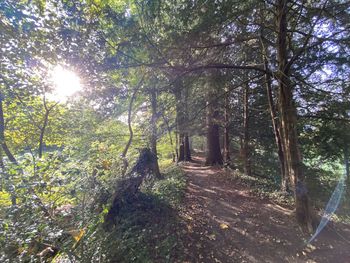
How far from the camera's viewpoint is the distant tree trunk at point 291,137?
3.99m

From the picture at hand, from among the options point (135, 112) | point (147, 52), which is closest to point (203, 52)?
point (147, 52)

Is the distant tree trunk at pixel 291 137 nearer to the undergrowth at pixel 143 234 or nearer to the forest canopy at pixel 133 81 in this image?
the forest canopy at pixel 133 81

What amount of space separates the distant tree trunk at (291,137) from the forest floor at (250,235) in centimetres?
32

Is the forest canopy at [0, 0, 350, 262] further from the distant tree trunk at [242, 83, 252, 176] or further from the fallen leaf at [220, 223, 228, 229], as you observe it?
the distant tree trunk at [242, 83, 252, 176]

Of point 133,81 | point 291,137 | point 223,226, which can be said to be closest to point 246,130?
point 291,137

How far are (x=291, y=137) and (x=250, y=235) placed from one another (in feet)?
7.41

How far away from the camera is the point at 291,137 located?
13.6ft

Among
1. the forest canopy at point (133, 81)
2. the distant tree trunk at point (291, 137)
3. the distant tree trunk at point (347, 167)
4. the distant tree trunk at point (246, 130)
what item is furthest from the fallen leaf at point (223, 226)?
the distant tree trunk at point (347, 167)

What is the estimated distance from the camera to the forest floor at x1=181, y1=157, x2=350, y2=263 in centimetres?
342

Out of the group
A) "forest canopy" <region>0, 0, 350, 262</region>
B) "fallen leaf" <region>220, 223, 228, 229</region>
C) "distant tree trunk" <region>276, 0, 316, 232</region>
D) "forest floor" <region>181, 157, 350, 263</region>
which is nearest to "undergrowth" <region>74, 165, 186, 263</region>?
"forest canopy" <region>0, 0, 350, 262</region>

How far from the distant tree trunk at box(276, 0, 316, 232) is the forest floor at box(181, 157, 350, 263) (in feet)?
1.06

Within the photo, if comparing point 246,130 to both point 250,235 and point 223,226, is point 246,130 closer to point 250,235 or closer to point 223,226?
point 223,226

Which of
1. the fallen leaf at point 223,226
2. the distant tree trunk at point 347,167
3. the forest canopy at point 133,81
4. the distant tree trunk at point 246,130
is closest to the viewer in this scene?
the forest canopy at point 133,81

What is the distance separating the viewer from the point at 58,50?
12.3ft
